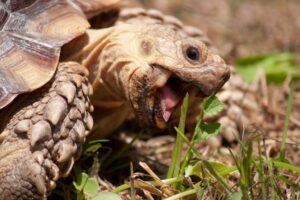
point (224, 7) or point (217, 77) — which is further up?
point (217, 77)

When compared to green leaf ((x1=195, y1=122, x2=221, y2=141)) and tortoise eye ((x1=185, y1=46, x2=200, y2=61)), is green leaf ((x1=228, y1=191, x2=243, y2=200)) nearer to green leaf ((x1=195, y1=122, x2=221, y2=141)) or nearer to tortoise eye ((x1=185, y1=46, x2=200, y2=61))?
green leaf ((x1=195, y1=122, x2=221, y2=141))

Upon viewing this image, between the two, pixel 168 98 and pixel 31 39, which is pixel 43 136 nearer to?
pixel 31 39

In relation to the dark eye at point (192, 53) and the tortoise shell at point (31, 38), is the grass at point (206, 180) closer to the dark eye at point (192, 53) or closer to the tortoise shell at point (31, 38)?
the dark eye at point (192, 53)

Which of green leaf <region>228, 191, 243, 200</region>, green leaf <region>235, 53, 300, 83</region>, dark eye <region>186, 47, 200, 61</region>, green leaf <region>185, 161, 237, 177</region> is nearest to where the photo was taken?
green leaf <region>228, 191, 243, 200</region>

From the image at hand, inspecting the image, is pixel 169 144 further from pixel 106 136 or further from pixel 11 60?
pixel 11 60

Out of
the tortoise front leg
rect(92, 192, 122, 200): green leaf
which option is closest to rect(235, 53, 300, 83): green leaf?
the tortoise front leg

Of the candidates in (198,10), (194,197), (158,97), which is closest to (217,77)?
(158,97)

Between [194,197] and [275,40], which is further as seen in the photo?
[275,40]

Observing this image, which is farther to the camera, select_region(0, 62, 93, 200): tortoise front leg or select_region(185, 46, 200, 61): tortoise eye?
select_region(185, 46, 200, 61): tortoise eye

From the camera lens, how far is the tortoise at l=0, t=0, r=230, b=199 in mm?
2387

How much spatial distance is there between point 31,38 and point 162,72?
574 mm

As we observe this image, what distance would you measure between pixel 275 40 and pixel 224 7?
824 millimetres

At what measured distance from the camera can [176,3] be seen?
5.71 meters

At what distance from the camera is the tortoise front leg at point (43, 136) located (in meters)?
2.33
